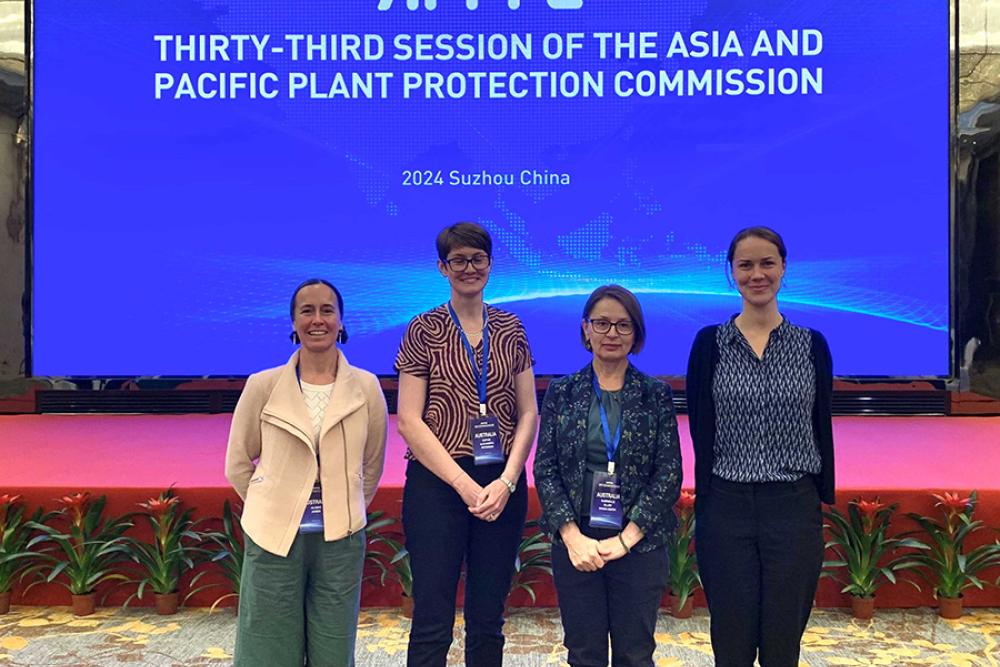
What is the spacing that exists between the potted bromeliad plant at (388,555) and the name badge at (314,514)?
971 mm

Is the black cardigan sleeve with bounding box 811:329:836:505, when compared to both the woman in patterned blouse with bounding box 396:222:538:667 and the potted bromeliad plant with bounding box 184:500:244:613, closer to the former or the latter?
the woman in patterned blouse with bounding box 396:222:538:667

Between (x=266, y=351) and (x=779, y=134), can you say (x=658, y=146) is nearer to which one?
(x=779, y=134)

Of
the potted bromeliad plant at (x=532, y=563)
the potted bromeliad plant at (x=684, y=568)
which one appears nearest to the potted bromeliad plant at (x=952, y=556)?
the potted bromeliad plant at (x=684, y=568)

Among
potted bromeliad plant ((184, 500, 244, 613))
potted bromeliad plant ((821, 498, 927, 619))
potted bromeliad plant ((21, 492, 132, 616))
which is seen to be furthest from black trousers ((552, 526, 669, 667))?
potted bromeliad plant ((21, 492, 132, 616))

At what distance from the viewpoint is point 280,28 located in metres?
4.26

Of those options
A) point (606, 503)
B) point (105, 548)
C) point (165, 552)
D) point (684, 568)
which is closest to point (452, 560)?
point (606, 503)

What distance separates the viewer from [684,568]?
264 centimetres

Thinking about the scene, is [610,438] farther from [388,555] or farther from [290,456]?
[388,555]

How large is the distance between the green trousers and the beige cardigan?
0.05 m

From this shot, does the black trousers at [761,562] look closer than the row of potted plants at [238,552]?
Yes

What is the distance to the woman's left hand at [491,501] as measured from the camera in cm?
170

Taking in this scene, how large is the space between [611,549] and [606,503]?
3.8 inches

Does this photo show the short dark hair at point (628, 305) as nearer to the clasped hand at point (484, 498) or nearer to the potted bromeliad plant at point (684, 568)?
the clasped hand at point (484, 498)

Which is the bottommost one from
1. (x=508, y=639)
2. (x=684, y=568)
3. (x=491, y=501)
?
(x=508, y=639)
